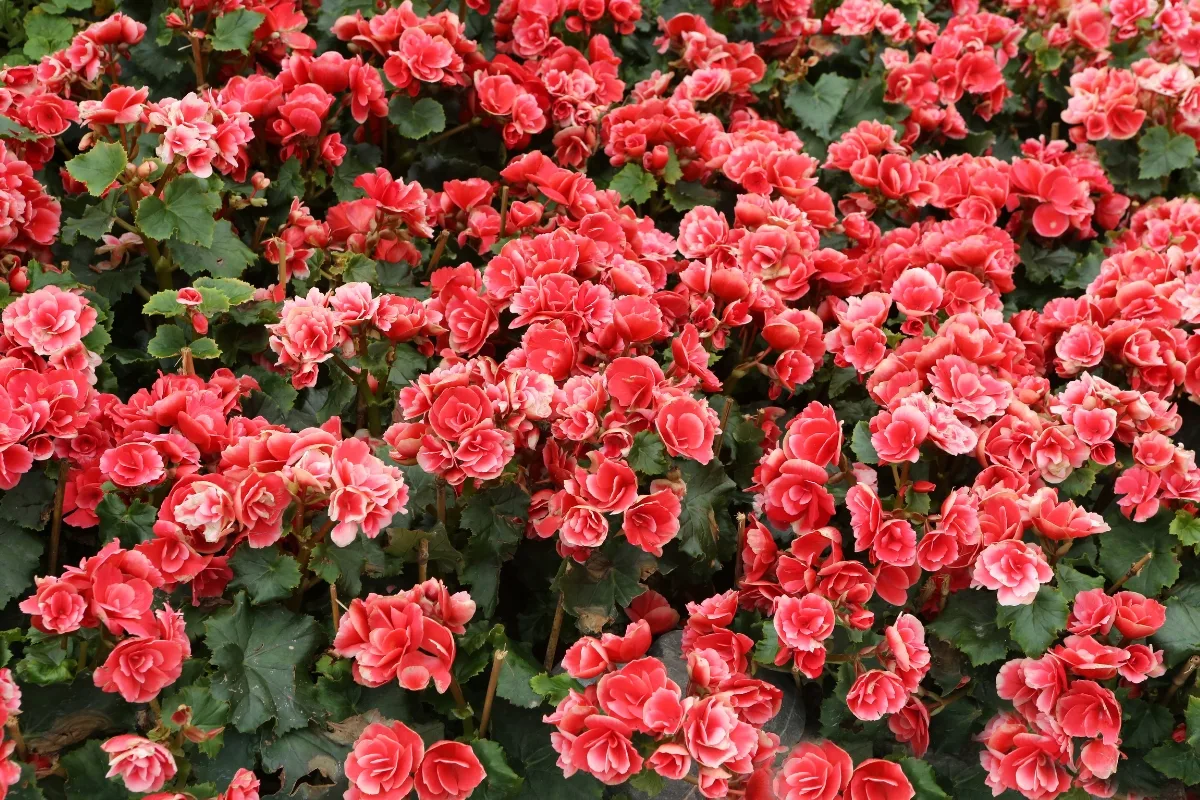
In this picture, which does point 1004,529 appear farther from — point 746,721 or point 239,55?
point 239,55

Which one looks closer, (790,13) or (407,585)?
(407,585)

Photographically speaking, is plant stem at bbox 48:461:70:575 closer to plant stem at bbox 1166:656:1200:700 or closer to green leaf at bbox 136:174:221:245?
green leaf at bbox 136:174:221:245

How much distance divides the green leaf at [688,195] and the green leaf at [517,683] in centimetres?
149

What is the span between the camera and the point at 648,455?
2.03 metres

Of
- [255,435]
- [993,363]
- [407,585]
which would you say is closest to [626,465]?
[407,585]

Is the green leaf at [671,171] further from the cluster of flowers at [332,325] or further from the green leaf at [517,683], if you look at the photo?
the green leaf at [517,683]

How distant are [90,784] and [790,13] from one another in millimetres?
3073

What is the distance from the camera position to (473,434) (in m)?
1.93

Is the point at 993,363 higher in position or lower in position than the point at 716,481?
higher

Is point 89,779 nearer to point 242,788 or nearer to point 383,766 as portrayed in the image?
point 242,788

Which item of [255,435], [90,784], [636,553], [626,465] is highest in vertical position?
[626,465]

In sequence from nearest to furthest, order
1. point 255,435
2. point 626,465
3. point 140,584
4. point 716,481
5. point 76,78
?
point 140,584, point 626,465, point 255,435, point 716,481, point 76,78

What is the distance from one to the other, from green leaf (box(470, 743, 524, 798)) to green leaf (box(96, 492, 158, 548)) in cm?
76

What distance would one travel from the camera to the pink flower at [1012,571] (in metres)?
1.97
